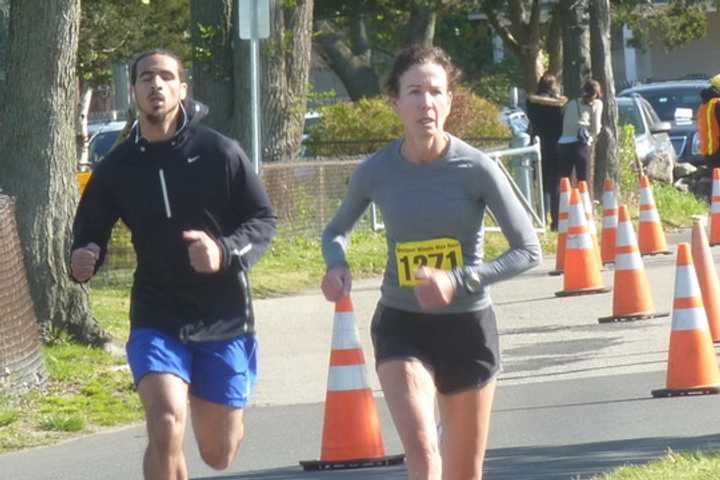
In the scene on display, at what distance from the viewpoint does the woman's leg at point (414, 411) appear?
570 cm

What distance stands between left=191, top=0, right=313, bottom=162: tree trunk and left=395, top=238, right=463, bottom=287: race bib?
43.3 ft

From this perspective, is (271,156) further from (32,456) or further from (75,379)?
(32,456)

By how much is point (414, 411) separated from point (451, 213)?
0.64 m

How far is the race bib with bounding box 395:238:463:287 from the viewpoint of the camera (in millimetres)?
5816

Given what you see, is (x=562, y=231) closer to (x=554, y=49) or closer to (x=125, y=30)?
(x=125, y=30)

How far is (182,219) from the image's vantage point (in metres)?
6.48

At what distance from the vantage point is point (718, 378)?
10.1m

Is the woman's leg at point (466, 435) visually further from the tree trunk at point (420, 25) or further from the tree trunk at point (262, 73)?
the tree trunk at point (420, 25)

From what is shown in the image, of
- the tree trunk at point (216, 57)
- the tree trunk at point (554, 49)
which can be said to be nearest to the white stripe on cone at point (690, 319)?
the tree trunk at point (216, 57)

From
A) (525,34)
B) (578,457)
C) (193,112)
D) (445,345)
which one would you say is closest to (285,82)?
(578,457)

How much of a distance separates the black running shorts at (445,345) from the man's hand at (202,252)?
0.66m

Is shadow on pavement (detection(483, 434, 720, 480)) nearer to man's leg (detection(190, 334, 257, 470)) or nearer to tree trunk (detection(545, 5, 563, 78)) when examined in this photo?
man's leg (detection(190, 334, 257, 470))

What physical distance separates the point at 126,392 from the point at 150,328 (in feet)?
15.6

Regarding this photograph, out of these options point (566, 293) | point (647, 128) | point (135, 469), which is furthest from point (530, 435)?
point (647, 128)
